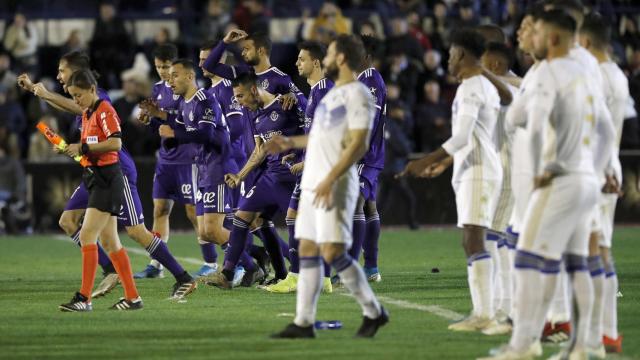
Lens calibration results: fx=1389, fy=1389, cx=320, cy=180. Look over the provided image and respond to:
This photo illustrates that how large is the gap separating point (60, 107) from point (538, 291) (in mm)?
5799

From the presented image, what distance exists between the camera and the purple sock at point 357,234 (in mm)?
12562

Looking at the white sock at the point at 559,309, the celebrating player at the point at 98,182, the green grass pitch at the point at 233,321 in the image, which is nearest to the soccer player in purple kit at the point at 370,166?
the green grass pitch at the point at 233,321

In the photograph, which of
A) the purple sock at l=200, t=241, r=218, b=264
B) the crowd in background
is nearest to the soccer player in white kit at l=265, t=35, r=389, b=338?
the purple sock at l=200, t=241, r=218, b=264

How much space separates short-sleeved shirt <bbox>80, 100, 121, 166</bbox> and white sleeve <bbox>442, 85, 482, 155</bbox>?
2.89 metres

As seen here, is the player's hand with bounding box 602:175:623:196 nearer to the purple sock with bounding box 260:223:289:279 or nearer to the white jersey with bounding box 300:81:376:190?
the white jersey with bounding box 300:81:376:190

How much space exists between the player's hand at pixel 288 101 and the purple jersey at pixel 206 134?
0.90 metres

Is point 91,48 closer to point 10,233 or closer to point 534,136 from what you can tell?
point 10,233

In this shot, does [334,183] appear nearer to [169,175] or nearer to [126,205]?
[126,205]

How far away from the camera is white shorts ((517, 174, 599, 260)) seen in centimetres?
743

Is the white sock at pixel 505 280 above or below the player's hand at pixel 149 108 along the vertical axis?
below

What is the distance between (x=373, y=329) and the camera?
8.84 m

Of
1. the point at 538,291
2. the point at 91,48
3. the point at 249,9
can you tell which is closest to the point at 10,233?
the point at 91,48

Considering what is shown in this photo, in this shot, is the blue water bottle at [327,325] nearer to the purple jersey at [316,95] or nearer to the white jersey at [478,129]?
the white jersey at [478,129]

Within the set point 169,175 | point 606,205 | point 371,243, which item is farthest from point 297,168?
point 606,205
